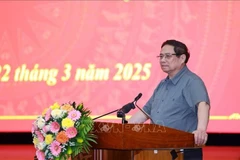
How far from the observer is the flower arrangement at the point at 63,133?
254 centimetres

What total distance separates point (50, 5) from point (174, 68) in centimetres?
323

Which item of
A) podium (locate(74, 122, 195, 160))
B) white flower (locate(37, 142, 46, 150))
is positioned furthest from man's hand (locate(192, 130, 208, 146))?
white flower (locate(37, 142, 46, 150))

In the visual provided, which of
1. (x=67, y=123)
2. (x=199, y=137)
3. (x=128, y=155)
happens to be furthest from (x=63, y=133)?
(x=199, y=137)

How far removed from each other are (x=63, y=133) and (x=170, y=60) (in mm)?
793

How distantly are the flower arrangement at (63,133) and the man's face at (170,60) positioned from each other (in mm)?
619

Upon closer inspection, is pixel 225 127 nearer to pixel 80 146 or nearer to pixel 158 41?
pixel 158 41

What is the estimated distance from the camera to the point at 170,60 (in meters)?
3.02

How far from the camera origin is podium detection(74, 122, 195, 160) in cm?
251

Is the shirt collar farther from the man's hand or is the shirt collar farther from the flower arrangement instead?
the flower arrangement

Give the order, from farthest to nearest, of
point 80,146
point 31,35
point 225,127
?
point 31,35, point 225,127, point 80,146

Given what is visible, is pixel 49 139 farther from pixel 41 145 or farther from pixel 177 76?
pixel 177 76

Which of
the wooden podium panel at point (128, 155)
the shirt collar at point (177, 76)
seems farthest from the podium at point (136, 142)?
the shirt collar at point (177, 76)

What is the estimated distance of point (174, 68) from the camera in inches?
120

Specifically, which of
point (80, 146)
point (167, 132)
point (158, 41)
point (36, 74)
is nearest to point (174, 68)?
point (167, 132)
